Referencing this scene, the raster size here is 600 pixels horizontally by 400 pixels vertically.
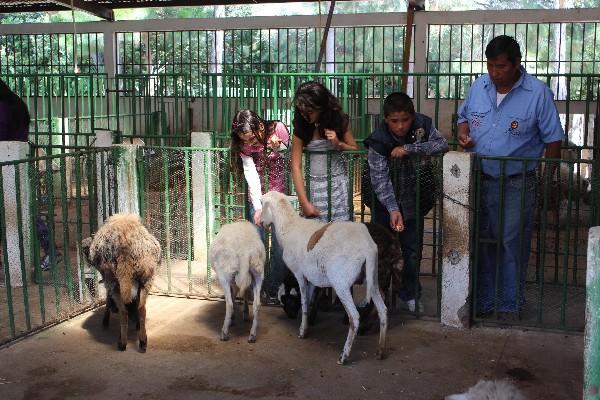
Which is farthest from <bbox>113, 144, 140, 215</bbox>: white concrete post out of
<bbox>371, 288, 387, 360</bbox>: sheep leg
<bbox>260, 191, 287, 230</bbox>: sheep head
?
<bbox>371, 288, 387, 360</bbox>: sheep leg

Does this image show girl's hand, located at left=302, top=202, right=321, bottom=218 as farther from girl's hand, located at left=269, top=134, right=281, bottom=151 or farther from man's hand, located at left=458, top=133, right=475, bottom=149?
man's hand, located at left=458, top=133, right=475, bottom=149

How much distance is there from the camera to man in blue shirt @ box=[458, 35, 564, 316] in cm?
574

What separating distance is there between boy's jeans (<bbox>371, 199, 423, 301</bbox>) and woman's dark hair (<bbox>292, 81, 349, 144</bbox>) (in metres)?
0.70

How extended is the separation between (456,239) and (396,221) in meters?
0.49

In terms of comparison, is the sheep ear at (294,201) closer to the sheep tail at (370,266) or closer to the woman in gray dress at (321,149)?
the woman in gray dress at (321,149)

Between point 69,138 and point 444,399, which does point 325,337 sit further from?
point 69,138

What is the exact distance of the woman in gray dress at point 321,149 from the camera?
580 cm

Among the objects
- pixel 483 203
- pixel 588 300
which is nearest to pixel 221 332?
pixel 483 203

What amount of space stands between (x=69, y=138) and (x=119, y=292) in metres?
7.94

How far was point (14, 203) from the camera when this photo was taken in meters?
6.66

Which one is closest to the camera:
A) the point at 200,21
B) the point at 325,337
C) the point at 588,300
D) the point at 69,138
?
the point at 588,300

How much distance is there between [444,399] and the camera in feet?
14.9

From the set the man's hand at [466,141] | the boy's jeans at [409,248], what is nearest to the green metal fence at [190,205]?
the boy's jeans at [409,248]

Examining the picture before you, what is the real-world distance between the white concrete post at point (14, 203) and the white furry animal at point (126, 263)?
1462mm
